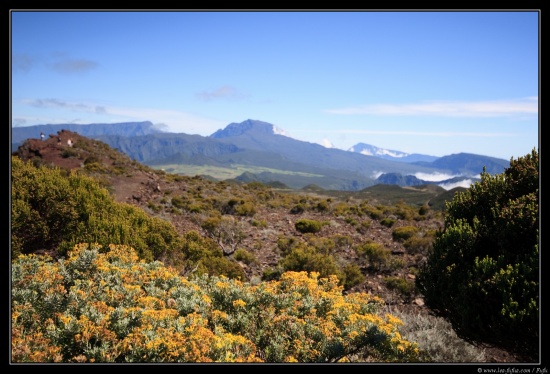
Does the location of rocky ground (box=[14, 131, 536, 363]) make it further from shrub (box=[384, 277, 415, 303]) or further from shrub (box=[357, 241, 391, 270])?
shrub (box=[357, 241, 391, 270])

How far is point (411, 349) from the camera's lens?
4.91 meters

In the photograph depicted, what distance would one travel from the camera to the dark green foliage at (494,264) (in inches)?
172

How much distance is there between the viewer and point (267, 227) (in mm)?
19844

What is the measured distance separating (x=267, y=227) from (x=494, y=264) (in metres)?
15.5

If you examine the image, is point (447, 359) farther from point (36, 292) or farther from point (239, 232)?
point (239, 232)

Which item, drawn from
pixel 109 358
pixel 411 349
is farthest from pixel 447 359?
pixel 109 358

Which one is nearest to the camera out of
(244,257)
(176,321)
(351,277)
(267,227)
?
(176,321)

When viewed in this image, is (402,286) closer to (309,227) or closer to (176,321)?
(176,321)

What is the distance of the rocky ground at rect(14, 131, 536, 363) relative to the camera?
35.6 ft

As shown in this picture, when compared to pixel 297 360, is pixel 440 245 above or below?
above

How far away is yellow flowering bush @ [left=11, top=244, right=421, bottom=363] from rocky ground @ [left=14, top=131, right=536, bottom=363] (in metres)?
2.63

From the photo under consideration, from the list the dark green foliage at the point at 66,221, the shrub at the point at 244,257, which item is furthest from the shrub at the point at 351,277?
the dark green foliage at the point at 66,221

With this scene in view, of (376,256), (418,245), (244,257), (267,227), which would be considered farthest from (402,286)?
(267,227)
